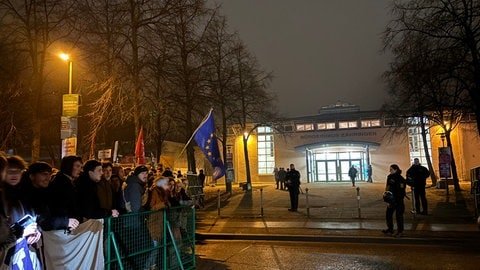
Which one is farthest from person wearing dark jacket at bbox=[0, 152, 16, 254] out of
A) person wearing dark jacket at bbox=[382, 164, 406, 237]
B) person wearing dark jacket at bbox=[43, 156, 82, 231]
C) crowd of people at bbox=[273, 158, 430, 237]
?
person wearing dark jacket at bbox=[382, 164, 406, 237]

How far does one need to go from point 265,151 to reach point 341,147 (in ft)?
26.9

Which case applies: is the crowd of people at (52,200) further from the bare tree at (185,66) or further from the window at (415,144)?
the window at (415,144)

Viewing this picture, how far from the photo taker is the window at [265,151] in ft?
149

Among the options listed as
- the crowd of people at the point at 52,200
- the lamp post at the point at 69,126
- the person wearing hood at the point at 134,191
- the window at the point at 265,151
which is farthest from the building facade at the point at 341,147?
the crowd of people at the point at 52,200

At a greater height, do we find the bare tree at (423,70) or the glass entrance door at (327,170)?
the bare tree at (423,70)

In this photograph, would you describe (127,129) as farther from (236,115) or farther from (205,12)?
(205,12)

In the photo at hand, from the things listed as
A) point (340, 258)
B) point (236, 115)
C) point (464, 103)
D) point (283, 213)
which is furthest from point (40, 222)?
point (236, 115)

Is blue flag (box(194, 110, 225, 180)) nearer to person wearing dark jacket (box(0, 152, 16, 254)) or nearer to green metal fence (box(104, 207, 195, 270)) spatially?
green metal fence (box(104, 207, 195, 270))

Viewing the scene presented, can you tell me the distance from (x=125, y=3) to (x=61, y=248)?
1350cm

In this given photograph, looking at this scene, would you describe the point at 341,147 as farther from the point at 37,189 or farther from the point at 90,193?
the point at 37,189

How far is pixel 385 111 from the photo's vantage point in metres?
28.5

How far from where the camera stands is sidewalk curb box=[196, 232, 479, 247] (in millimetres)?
10844

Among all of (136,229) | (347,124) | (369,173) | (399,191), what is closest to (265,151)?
(347,124)

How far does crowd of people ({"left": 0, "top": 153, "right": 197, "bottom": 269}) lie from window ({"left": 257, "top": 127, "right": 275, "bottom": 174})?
3804cm
